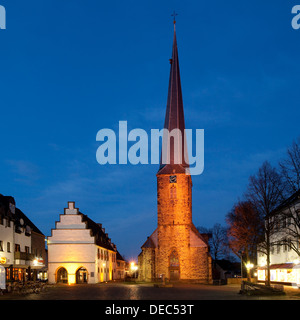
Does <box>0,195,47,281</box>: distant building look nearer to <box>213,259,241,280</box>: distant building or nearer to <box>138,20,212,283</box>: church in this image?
<box>138,20,212,283</box>: church

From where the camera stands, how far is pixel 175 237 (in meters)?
69.6

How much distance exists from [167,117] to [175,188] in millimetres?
12037

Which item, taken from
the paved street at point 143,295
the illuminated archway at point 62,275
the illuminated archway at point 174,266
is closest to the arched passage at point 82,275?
the illuminated archway at point 62,275

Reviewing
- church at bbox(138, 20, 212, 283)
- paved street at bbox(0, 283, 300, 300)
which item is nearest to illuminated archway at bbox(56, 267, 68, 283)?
church at bbox(138, 20, 212, 283)

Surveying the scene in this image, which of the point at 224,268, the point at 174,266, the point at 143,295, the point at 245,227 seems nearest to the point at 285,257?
the point at 245,227

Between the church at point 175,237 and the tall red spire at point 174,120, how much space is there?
0.50 feet

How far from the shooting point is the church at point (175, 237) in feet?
223

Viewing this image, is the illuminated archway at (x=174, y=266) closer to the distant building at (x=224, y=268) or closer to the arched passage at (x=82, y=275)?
the arched passage at (x=82, y=275)

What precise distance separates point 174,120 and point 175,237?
1849cm

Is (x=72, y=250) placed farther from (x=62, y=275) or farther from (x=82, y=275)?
(x=82, y=275)

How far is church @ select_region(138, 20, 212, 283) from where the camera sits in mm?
67938

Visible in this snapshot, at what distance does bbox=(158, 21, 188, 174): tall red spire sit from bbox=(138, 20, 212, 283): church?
153 millimetres
